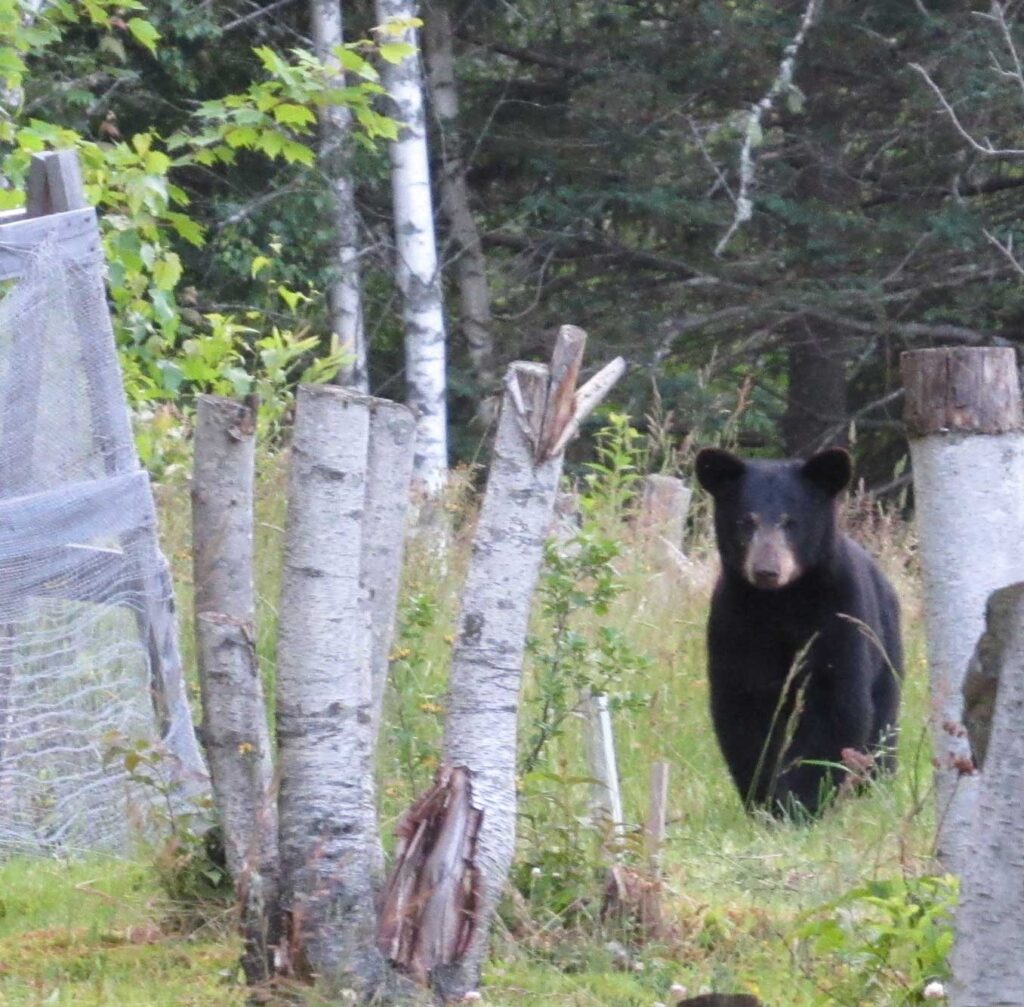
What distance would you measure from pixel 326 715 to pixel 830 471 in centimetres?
350

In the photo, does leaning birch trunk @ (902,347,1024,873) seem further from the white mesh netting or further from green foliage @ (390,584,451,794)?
the white mesh netting

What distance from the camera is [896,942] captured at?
297 cm

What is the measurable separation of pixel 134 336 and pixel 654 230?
12.8 meters

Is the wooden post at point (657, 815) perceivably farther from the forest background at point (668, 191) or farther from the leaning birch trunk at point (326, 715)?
the forest background at point (668, 191)

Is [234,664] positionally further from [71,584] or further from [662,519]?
[662,519]

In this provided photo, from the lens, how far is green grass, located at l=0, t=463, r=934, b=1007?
339cm

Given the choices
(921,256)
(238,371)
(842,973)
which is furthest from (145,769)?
(921,256)

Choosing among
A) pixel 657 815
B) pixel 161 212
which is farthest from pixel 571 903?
pixel 161 212

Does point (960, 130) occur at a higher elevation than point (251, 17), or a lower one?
lower

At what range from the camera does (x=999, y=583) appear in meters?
3.26

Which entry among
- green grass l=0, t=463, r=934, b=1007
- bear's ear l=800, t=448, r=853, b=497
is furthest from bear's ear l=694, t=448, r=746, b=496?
green grass l=0, t=463, r=934, b=1007

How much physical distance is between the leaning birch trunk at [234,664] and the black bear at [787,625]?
286 centimetres

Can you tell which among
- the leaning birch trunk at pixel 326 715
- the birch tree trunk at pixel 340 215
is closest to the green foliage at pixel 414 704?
the leaning birch trunk at pixel 326 715

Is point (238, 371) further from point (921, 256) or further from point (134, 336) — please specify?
point (921, 256)
